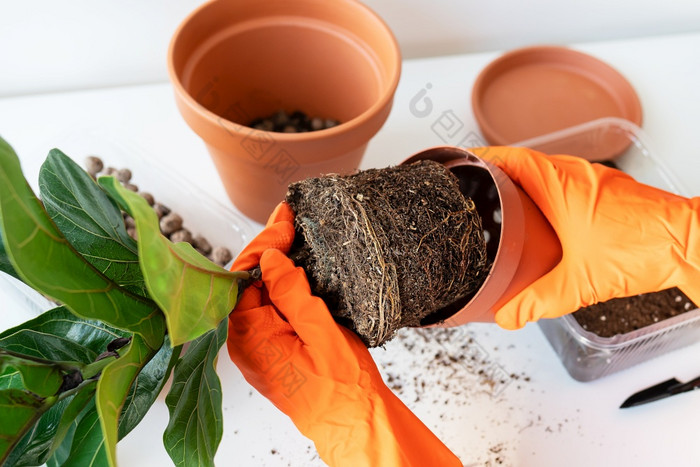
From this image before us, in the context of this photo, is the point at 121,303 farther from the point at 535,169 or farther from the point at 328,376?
the point at 535,169

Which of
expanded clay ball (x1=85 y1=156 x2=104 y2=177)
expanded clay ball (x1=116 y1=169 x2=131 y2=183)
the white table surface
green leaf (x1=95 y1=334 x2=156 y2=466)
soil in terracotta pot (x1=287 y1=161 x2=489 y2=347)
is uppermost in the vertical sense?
soil in terracotta pot (x1=287 y1=161 x2=489 y2=347)

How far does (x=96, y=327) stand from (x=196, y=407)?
0.46 ft

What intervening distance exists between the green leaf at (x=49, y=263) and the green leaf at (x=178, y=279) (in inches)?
2.2

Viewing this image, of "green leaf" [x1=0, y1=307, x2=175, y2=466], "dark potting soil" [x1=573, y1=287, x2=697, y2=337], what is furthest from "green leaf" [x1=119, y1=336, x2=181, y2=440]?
"dark potting soil" [x1=573, y1=287, x2=697, y2=337]

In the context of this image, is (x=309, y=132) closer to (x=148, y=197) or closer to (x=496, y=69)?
(x=148, y=197)

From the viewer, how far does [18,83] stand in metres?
1.08

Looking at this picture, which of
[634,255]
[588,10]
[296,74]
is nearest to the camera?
[634,255]

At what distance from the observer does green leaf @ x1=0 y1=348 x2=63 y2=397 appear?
1.54ft

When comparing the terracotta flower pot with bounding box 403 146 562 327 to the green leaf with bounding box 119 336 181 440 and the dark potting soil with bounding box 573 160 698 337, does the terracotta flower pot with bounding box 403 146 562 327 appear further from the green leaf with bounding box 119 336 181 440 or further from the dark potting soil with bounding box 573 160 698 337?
the green leaf with bounding box 119 336 181 440

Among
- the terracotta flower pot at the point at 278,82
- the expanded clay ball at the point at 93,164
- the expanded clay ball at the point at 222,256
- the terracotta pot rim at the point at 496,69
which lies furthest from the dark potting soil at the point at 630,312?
the expanded clay ball at the point at 93,164

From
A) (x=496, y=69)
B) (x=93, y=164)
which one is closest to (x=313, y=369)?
(x=93, y=164)

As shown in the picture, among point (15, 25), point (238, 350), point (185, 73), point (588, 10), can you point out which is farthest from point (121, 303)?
point (588, 10)

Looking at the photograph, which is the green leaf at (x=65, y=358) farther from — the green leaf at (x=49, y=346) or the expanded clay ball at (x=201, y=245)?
the expanded clay ball at (x=201, y=245)

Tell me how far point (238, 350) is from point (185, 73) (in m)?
0.43
